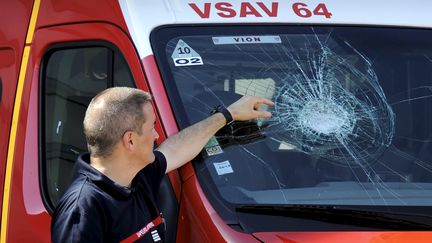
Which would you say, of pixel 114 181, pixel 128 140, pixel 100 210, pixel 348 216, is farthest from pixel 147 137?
pixel 348 216

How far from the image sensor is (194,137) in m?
2.97

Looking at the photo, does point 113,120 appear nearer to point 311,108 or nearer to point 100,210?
point 100,210

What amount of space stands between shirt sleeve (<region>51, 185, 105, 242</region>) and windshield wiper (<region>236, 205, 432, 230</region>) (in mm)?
527

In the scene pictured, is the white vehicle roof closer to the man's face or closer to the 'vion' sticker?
the 'vion' sticker

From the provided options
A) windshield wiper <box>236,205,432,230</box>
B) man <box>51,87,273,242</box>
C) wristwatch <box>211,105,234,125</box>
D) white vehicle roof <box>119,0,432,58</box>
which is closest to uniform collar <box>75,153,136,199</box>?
man <box>51,87,273,242</box>

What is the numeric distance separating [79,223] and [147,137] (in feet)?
1.27

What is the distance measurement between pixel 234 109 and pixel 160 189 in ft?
1.42

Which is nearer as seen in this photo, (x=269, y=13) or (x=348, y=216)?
(x=348, y=216)

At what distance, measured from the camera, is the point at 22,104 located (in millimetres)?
3525

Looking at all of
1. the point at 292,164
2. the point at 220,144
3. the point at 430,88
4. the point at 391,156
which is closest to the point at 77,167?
the point at 220,144

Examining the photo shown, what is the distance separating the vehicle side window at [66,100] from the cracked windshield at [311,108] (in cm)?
34

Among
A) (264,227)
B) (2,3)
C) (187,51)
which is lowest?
(264,227)

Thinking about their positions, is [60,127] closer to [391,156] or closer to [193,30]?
[193,30]

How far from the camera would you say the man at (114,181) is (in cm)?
260
